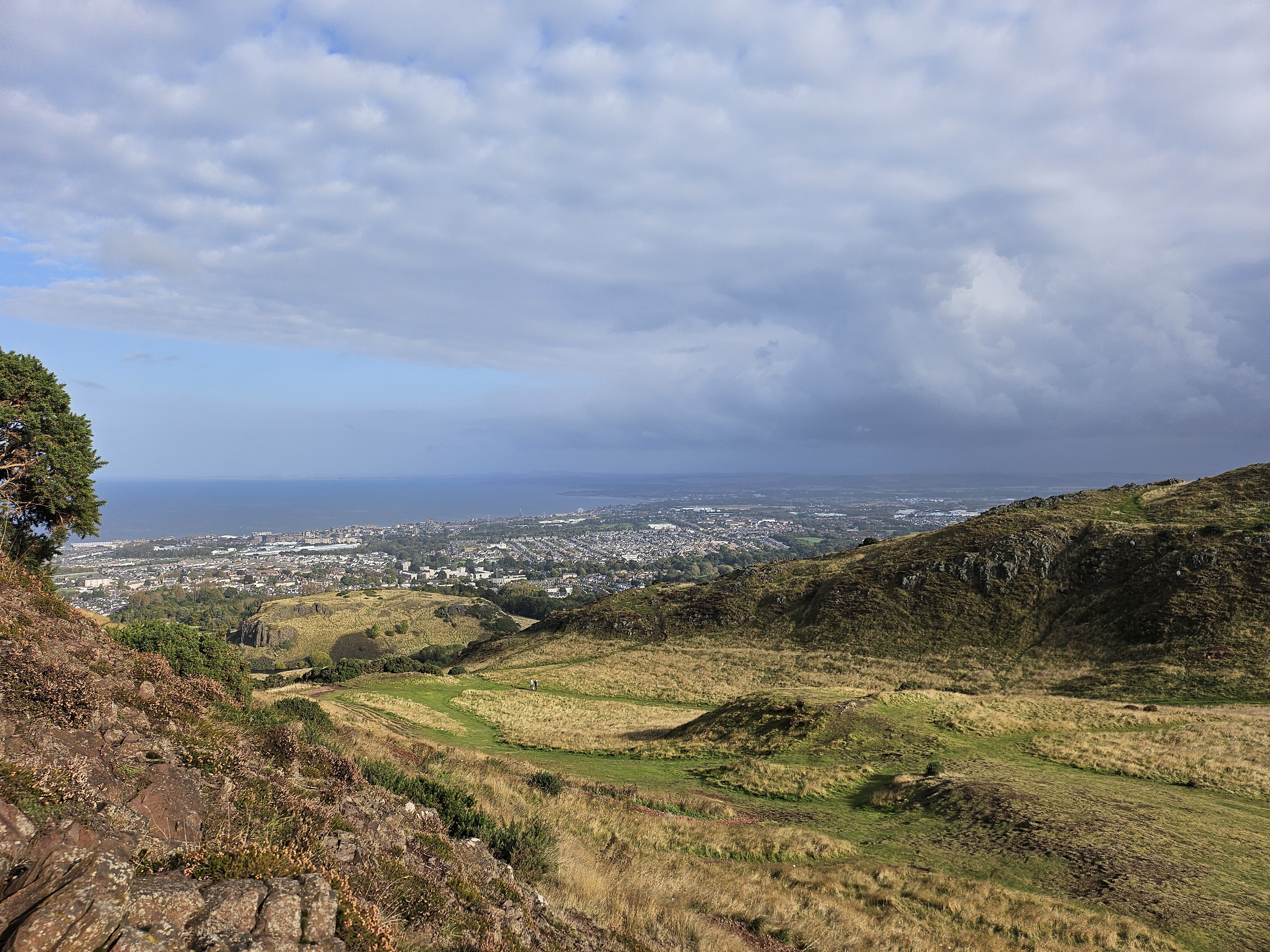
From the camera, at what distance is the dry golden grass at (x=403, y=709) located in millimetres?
29234

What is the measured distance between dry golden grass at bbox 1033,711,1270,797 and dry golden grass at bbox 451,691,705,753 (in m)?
15.6

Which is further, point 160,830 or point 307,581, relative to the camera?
point 307,581

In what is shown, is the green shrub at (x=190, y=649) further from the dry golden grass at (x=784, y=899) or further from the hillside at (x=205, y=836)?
the dry golden grass at (x=784, y=899)

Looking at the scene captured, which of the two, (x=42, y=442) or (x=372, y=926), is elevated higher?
(x=42, y=442)

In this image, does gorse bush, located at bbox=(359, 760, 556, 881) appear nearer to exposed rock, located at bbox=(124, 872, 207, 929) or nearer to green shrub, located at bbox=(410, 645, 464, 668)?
exposed rock, located at bbox=(124, 872, 207, 929)

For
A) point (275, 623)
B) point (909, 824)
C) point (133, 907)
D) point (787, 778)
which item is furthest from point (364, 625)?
point (133, 907)

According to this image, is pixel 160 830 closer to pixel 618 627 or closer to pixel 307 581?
pixel 618 627

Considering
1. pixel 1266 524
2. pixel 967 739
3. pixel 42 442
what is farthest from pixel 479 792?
pixel 1266 524

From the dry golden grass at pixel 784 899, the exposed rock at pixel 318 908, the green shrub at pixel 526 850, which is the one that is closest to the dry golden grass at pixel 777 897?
the dry golden grass at pixel 784 899

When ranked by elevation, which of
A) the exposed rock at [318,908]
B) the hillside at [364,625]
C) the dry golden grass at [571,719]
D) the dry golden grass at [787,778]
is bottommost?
the hillside at [364,625]

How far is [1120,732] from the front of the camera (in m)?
21.0

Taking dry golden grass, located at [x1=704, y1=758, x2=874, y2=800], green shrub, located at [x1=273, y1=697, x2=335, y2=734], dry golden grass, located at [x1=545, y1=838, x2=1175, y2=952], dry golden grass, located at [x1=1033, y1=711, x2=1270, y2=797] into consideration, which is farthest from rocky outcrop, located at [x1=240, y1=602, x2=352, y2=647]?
dry golden grass, located at [x1=1033, y1=711, x2=1270, y2=797]

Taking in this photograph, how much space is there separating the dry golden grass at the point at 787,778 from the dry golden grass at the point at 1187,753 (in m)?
6.83

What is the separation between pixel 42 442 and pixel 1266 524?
2604 inches
